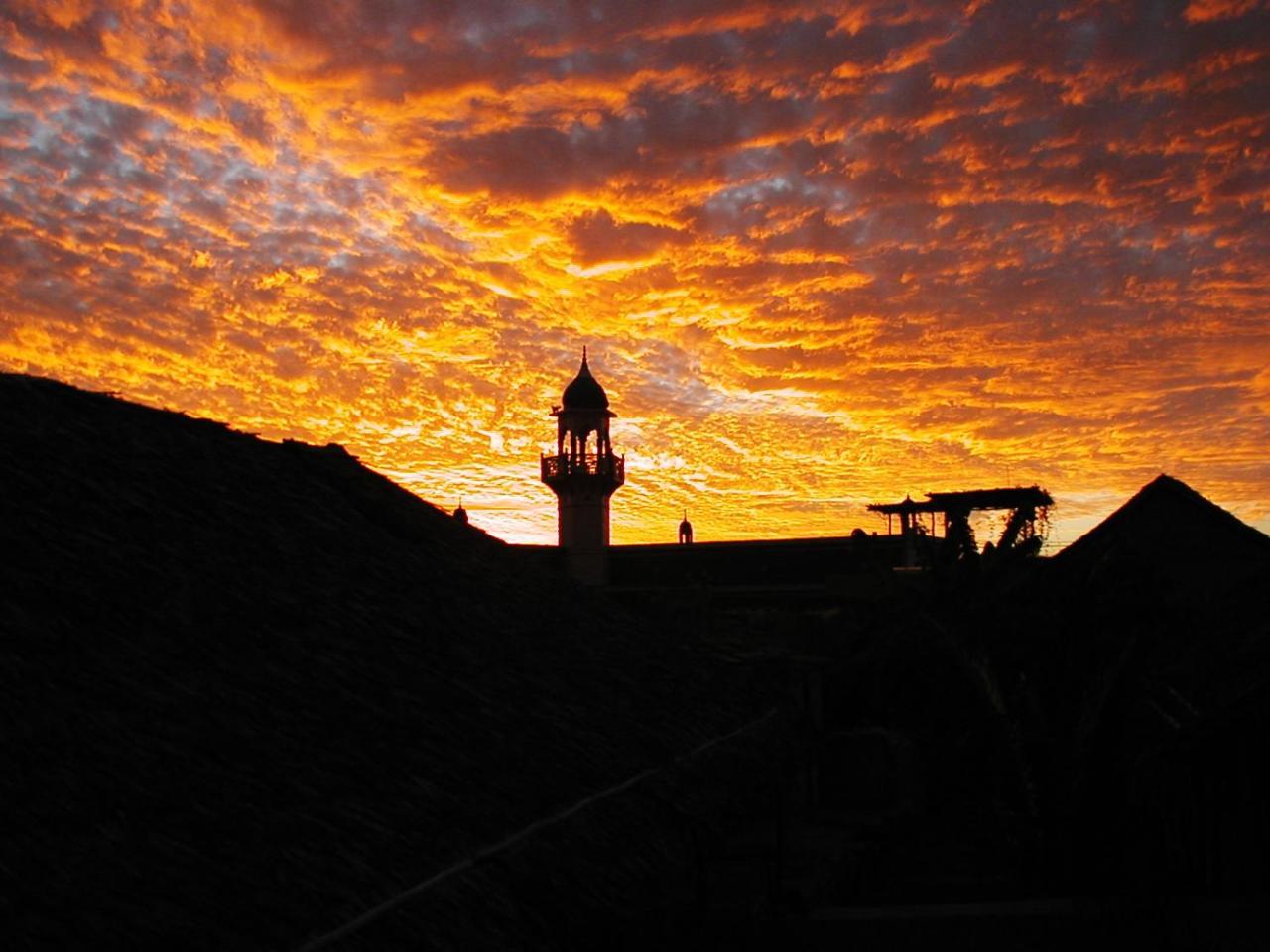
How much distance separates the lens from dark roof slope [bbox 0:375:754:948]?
3350mm

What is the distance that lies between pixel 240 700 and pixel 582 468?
39.5 meters

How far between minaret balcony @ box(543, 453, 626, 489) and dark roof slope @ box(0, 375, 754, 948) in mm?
34521

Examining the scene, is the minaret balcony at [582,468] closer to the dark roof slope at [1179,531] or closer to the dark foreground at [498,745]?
the dark roof slope at [1179,531]

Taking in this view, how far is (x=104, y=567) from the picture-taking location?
Result: 16.9 feet

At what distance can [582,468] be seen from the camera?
4419cm

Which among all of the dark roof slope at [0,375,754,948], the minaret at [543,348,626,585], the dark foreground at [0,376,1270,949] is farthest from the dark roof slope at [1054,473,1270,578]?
the minaret at [543,348,626,585]

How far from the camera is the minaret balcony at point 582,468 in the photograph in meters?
44.0

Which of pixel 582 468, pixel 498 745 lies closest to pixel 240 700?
pixel 498 745

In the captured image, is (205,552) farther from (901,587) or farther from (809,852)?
(901,587)

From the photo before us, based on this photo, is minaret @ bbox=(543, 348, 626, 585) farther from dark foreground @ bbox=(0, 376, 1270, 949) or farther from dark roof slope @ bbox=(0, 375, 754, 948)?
dark roof slope @ bbox=(0, 375, 754, 948)

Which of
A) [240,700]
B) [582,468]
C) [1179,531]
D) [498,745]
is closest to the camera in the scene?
[240,700]

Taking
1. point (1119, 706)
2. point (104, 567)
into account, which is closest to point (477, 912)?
point (104, 567)

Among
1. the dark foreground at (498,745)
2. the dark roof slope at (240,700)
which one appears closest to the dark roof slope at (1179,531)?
the dark foreground at (498,745)

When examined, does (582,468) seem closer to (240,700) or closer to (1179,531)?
(1179,531)
